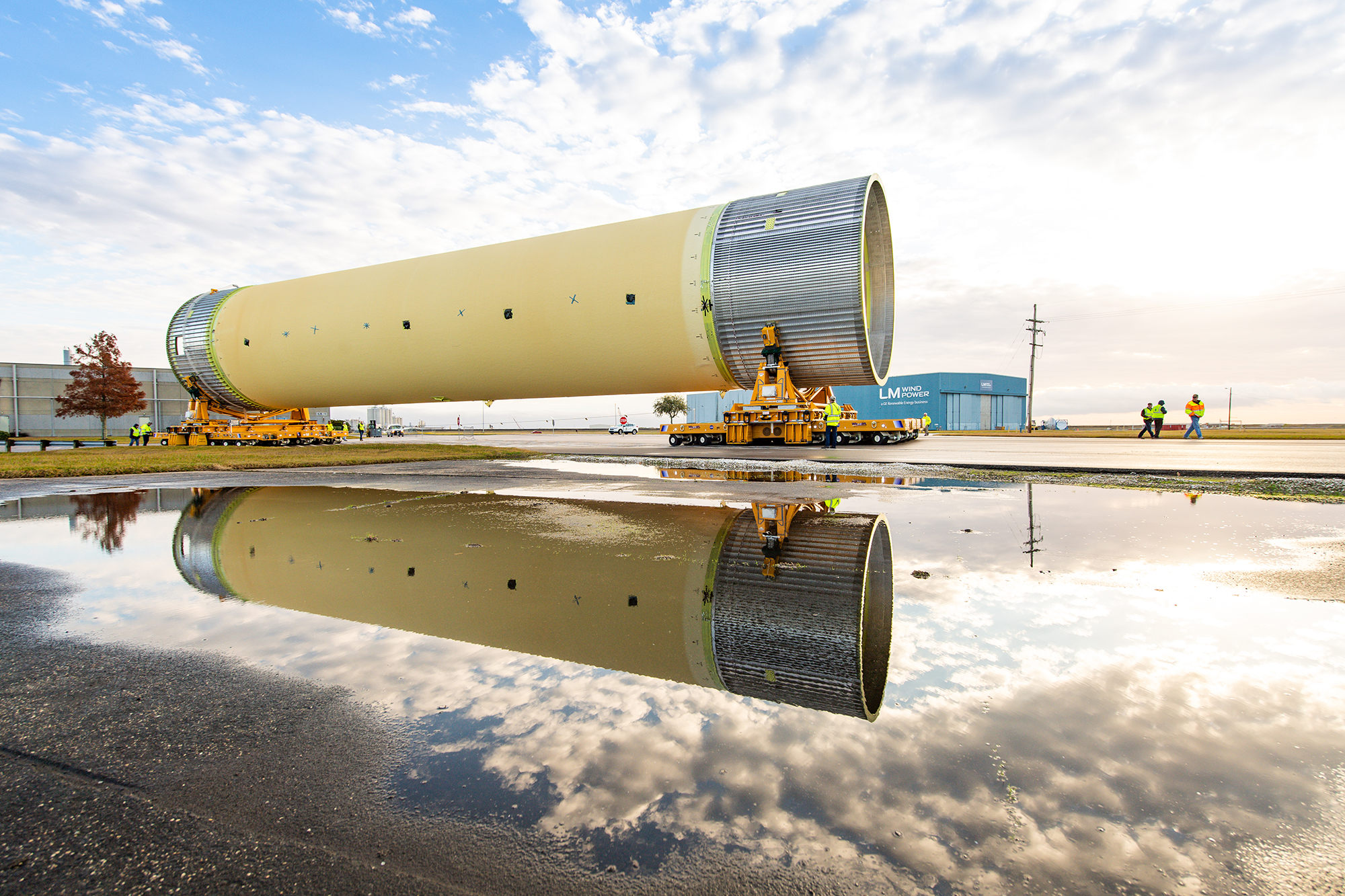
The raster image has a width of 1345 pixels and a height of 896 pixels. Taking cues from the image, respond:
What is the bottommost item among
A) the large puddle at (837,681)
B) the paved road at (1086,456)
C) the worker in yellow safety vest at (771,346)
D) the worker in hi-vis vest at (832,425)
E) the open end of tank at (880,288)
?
the large puddle at (837,681)

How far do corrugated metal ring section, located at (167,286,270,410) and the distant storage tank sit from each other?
0.54 ft

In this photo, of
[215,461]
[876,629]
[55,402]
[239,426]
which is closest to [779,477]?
[876,629]

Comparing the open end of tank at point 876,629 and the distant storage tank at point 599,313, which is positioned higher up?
the distant storage tank at point 599,313

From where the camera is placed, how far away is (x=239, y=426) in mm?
24281

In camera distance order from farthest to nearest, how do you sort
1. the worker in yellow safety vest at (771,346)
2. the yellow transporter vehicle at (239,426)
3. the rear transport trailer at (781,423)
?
1. the yellow transporter vehicle at (239,426)
2. the rear transport trailer at (781,423)
3. the worker in yellow safety vest at (771,346)

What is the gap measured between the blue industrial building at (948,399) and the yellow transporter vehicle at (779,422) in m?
36.6

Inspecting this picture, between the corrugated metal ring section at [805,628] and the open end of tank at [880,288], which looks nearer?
the corrugated metal ring section at [805,628]

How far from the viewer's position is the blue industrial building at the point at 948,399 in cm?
5928

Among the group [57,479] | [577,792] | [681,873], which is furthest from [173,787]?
[57,479]

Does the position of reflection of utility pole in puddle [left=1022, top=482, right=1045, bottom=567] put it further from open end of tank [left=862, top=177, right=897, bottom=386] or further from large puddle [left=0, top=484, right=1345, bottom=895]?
open end of tank [left=862, top=177, right=897, bottom=386]

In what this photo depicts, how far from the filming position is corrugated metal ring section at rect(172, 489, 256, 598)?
3330 millimetres

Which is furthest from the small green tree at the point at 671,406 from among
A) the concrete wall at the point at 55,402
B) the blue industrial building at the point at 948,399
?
the concrete wall at the point at 55,402

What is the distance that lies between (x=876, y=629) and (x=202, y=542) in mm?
4788

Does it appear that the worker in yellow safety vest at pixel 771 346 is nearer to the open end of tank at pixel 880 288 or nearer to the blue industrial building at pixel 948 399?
the open end of tank at pixel 880 288
